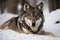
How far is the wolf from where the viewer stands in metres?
1.05

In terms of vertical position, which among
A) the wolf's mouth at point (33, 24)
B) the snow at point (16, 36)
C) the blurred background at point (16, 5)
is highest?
the blurred background at point (16, 5)

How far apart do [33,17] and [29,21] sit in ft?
0.15

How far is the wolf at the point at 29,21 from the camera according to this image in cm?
105

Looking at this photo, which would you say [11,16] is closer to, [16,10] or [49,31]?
[16,10]

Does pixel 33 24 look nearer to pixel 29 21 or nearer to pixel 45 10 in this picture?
pixel 29 21

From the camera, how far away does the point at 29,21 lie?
105cm

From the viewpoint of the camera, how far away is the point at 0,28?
107 cm

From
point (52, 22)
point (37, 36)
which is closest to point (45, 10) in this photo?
point (52, 22)

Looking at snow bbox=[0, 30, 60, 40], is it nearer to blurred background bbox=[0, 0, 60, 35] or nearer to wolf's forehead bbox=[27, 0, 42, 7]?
blurred background bbox=[0, 0, 60, 35]

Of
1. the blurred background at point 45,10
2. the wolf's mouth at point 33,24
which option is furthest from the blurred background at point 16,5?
the wolf's mouth at point 33,24

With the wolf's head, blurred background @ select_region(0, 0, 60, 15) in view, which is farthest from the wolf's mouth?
blurred background @ select_region(0, 0, 60, 15)

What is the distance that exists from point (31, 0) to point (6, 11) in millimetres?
242

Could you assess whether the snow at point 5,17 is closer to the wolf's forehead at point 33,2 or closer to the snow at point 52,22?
the wolf's forehead at point 33,2

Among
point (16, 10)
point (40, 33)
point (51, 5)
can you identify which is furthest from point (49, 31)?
point (16, 10)
